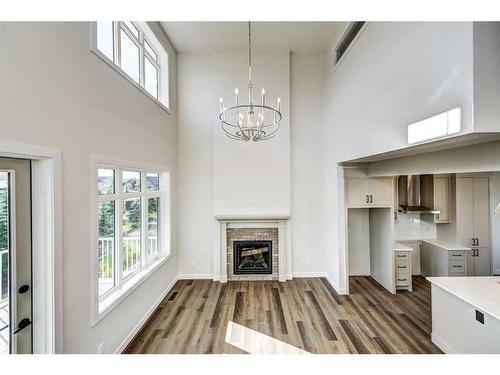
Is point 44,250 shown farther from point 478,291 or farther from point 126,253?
point 478,291

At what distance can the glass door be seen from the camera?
1531 millimetres

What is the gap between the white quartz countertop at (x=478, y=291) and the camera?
2.11m

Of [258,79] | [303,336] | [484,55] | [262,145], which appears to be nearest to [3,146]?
[484,55]

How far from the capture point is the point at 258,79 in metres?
4.72

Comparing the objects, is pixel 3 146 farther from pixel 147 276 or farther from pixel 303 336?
pixel 303 336

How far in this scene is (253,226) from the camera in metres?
4.71

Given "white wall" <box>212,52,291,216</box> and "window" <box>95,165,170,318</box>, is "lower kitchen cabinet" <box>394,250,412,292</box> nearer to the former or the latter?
"white wall" <box>212,52,291,216</box>

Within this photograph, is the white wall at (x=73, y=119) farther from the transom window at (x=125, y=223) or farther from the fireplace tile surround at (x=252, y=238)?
the fireplace tile surround at (x=252, y=238)

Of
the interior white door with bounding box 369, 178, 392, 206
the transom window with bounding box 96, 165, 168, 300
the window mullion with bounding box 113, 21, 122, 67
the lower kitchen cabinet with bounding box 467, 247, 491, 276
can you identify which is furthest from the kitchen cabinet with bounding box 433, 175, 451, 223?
the window mullion with bounding box 113, 21, 122, 67

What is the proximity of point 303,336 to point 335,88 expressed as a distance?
4.02 m

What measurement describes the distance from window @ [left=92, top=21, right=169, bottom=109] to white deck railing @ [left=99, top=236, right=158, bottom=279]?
6.61ft

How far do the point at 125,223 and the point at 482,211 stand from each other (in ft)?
21.1

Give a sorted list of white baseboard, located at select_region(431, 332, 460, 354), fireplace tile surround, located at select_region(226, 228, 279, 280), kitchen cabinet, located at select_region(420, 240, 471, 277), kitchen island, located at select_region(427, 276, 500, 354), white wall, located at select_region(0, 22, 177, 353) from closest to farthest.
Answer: white wall, located at select_region(0, 22, 177, 353) → kitchen island, located at select_region(427, 276, 500, 354) → white baseboard, located at select_region(431, 332, 460, 354) → kitchen cabinet, located at select_region(420, 240, 471, 277) → fireplace tile surround, located at select_region(226, 228, 279, 280)

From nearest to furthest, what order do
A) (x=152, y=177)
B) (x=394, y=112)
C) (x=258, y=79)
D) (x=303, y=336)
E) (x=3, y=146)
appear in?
(x=3, y=146), (x=394, y=112), (x=303, y=336), (x=152, y=177), (x=258, y=79)
